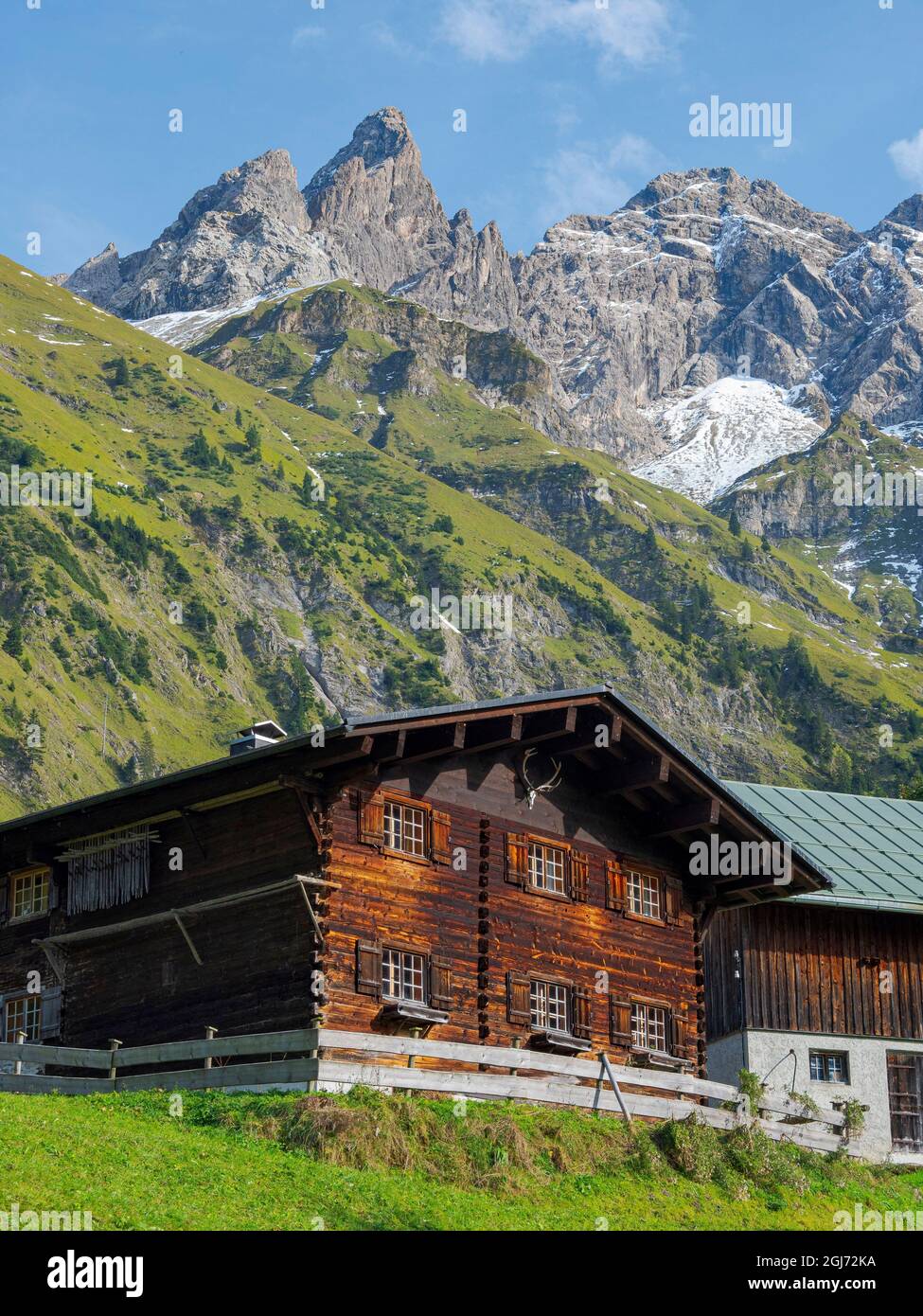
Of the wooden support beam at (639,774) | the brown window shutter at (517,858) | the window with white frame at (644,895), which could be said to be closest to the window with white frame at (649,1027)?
the window with white frame at (644,895)

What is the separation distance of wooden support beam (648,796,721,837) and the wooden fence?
6299mm

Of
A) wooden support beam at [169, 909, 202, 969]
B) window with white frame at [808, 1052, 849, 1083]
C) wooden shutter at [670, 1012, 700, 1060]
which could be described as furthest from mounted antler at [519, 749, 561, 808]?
window with white frame at [808, 1052, 849, 1083]

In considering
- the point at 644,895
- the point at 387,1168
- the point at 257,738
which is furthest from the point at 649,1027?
the point at 387,1168

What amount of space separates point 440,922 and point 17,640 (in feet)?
537

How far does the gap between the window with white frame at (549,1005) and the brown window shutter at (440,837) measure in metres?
3.38

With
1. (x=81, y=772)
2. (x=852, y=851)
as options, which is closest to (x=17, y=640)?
(x=81, y=772)

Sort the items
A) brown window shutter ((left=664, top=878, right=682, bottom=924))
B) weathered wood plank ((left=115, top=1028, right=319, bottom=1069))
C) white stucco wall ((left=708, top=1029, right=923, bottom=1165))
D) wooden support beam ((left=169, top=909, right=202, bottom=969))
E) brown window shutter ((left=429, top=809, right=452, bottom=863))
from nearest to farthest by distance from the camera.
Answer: weathered wood plank ((left=115, top=1028, right=319, bottom=1069)), wooden support beam ((left=169, top=909, right=202, bottom=969)), brown window shutter ((left=429, top=809, right=452, bottom=863)), brown window shutter ((left=664, top=878, right=682, bottom=924)), white stucco wall ((left=708, top=1029, right=923, bottom=1165))

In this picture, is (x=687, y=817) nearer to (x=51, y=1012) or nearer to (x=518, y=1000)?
(x=518, y=1000)

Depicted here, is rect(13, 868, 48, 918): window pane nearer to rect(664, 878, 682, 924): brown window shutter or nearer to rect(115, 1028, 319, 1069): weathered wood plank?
rect(115, 1028, 319, 1069): weathered wood plank

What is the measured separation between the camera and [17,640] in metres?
189

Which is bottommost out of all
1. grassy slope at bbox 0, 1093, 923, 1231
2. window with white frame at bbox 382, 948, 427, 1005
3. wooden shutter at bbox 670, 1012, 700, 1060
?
grassy slope at bbox 0, 1093, 923, 1231

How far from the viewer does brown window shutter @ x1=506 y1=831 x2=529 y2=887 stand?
114ft

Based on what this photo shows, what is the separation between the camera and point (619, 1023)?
3609 centimetres
